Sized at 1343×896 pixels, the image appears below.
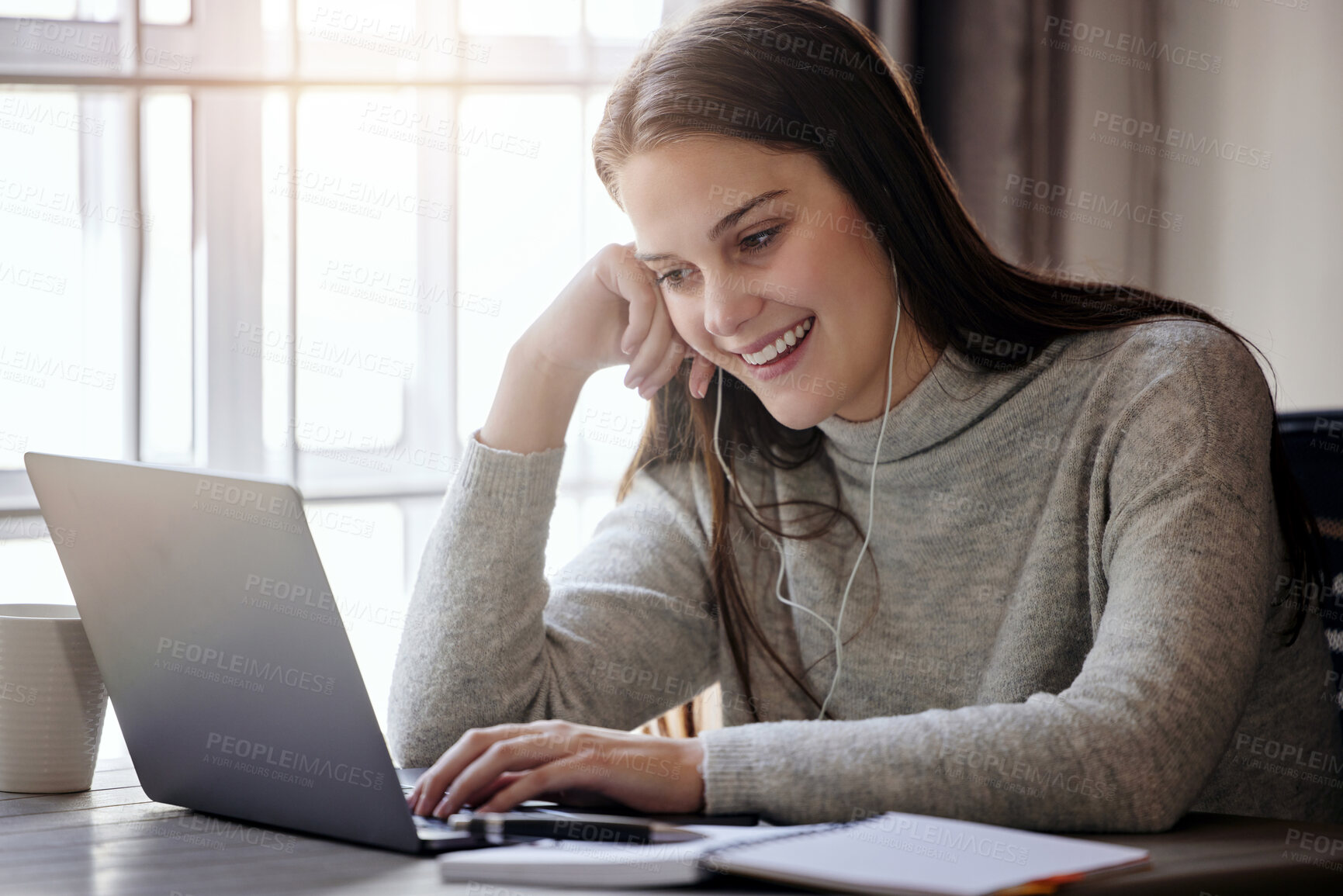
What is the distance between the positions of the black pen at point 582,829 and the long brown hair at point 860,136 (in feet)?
2.15

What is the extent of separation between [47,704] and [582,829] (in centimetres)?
47

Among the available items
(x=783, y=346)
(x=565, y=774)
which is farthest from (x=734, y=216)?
(x=565, y=774)

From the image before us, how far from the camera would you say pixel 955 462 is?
1.19m

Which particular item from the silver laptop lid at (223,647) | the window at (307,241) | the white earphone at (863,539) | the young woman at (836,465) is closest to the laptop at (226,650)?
the silver laptop lid at (223,647)

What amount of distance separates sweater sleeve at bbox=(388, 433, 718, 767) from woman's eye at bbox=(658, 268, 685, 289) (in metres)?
0.22

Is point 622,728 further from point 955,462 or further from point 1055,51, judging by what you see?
point 1055,51

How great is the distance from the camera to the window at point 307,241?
205cm

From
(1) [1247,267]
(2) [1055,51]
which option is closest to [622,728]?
(1) [1247,267]

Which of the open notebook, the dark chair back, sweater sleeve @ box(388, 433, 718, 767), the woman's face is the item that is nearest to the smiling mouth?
the woman's face

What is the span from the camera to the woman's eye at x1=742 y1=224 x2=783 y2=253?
1112 millimetres

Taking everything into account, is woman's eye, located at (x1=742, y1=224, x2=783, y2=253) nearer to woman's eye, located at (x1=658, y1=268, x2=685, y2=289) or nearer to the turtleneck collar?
woman's eye, located at (x1=658, y1=268, x2=685, y2=289)

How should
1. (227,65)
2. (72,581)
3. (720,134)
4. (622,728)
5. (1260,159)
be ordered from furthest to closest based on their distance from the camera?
(227,65), (1260,159), (622,728), (720,134), (72,581)

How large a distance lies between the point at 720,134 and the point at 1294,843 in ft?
2.46

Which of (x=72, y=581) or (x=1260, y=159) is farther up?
(x=1260, y=159)
